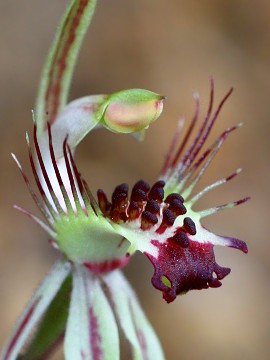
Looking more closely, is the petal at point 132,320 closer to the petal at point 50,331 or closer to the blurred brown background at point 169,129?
the petal at point 50,331

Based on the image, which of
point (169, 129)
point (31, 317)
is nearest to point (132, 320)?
point (31, 317)

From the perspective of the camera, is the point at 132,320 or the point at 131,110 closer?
the point at 131,110

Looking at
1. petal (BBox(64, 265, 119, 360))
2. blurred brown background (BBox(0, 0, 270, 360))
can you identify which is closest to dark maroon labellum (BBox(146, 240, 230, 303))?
petal (BBox(64, 265, 119, 360))

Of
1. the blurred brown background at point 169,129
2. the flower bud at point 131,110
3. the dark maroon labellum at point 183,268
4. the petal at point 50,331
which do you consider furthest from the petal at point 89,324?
the blurred brown background at point 169,129

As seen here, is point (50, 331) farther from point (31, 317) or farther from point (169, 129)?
point (169, 129)

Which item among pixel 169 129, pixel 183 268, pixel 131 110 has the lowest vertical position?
pixel 169 129

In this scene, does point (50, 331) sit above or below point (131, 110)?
below

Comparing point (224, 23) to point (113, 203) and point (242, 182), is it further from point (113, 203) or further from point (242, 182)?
point (113, 203)
